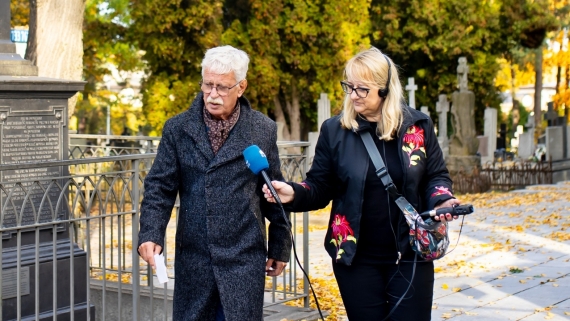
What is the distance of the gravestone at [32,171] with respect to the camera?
254 inches

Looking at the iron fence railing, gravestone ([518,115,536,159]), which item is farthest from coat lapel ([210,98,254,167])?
gravestone ([518,115,536,159])

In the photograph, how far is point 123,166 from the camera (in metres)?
7.16

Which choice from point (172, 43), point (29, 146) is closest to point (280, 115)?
point (172, 43)

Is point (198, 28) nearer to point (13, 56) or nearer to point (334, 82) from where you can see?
point (334, 82)

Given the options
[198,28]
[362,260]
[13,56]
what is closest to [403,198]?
[362,260]

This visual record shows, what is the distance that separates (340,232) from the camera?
13.8 feet

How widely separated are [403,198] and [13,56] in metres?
4.17

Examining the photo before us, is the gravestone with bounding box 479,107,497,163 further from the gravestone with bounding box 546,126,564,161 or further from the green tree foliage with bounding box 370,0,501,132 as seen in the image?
the gravestone with bounding box 546,126,564,161

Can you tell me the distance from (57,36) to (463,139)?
1490cm

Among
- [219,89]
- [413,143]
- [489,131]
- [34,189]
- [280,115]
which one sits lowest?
[34,189]

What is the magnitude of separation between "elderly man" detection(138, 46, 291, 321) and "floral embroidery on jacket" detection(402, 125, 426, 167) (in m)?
0.72

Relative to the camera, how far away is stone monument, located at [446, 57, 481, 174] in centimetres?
2533

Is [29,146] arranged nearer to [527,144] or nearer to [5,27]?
[5,27]

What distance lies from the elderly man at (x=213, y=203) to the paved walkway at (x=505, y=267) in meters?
3.17
